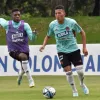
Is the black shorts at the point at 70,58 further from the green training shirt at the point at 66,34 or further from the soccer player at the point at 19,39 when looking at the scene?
the soccer player at the point at 19,39

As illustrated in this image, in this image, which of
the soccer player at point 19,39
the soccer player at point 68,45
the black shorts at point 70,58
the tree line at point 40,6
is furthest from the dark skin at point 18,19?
the tree line at point 40,6

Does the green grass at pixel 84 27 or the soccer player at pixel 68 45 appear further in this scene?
the green grass at pixel 84 27

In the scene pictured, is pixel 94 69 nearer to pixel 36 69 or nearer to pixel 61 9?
pixel 36 69

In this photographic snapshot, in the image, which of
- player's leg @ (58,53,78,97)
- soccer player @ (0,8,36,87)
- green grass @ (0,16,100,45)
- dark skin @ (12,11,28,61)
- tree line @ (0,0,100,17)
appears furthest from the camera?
tree line @ (0,0,100,17)

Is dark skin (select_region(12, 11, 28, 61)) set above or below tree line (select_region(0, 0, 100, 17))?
above

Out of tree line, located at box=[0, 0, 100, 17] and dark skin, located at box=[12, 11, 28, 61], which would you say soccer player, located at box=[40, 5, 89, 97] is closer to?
dark skin, located at box=[12, 11, 28, 61]

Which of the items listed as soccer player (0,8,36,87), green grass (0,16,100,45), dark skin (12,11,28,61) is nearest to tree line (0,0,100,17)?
green grass (0,16,100,45)

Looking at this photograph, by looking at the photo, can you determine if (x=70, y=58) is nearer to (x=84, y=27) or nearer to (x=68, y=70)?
(x=68, y=70)

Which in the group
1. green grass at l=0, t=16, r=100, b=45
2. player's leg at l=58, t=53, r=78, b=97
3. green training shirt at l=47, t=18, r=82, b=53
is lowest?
green grass at l=0, t=16, r=100, b=45

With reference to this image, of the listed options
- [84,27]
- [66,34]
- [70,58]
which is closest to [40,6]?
[84,27]

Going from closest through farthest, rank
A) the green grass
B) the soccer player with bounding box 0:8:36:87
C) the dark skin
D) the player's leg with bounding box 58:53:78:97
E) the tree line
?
the player's leg with bounding box 58:53:78:97 → the dark skin → the soccer player with bounding box 0:8:36:87 → the green grass → the tree line

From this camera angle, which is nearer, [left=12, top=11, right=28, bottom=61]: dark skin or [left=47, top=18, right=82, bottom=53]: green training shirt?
[left=47, top=18, right=82, bottom=53]: green training shirt

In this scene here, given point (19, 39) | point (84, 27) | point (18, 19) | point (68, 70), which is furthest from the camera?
point (84, 27)

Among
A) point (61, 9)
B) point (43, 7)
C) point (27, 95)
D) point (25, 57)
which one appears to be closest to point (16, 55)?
point (25, 57)
